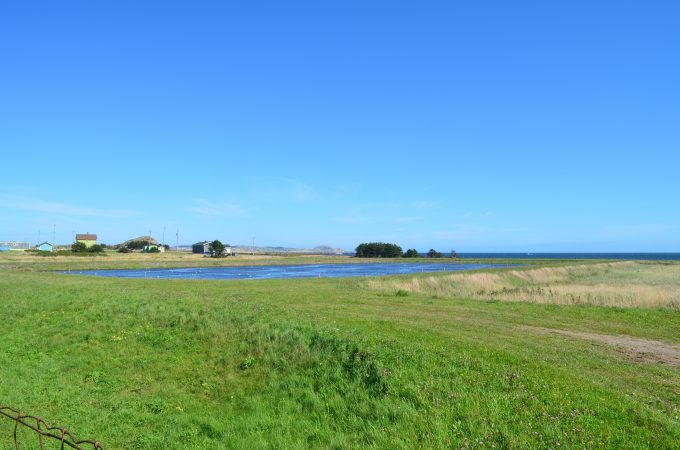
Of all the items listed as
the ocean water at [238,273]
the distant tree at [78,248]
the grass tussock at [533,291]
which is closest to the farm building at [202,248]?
the distant tree at [78,248]

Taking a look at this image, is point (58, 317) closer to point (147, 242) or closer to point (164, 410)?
point (164, 410)

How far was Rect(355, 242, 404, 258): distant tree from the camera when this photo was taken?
177738mm

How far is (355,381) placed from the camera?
34.4ft

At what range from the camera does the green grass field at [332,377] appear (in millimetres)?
8055

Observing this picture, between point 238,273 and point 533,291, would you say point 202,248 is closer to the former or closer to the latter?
point 238,273

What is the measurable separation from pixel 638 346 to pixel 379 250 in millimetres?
163603

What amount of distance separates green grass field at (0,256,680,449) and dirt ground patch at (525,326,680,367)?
0.09 metres

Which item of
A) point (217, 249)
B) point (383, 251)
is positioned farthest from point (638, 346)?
point (383, 251)

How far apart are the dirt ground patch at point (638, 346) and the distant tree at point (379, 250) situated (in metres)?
160

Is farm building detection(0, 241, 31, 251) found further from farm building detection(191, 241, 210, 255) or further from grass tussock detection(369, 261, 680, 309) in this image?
grass tussock detection(369, 261, 680, 309)

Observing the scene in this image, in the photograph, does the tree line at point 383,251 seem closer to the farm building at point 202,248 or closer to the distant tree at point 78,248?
the farm building at point 202,248

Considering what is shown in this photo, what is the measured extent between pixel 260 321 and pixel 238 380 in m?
3.49

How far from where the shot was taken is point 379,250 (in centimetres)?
17862

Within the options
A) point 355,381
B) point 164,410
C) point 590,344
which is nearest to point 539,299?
point 590,344
